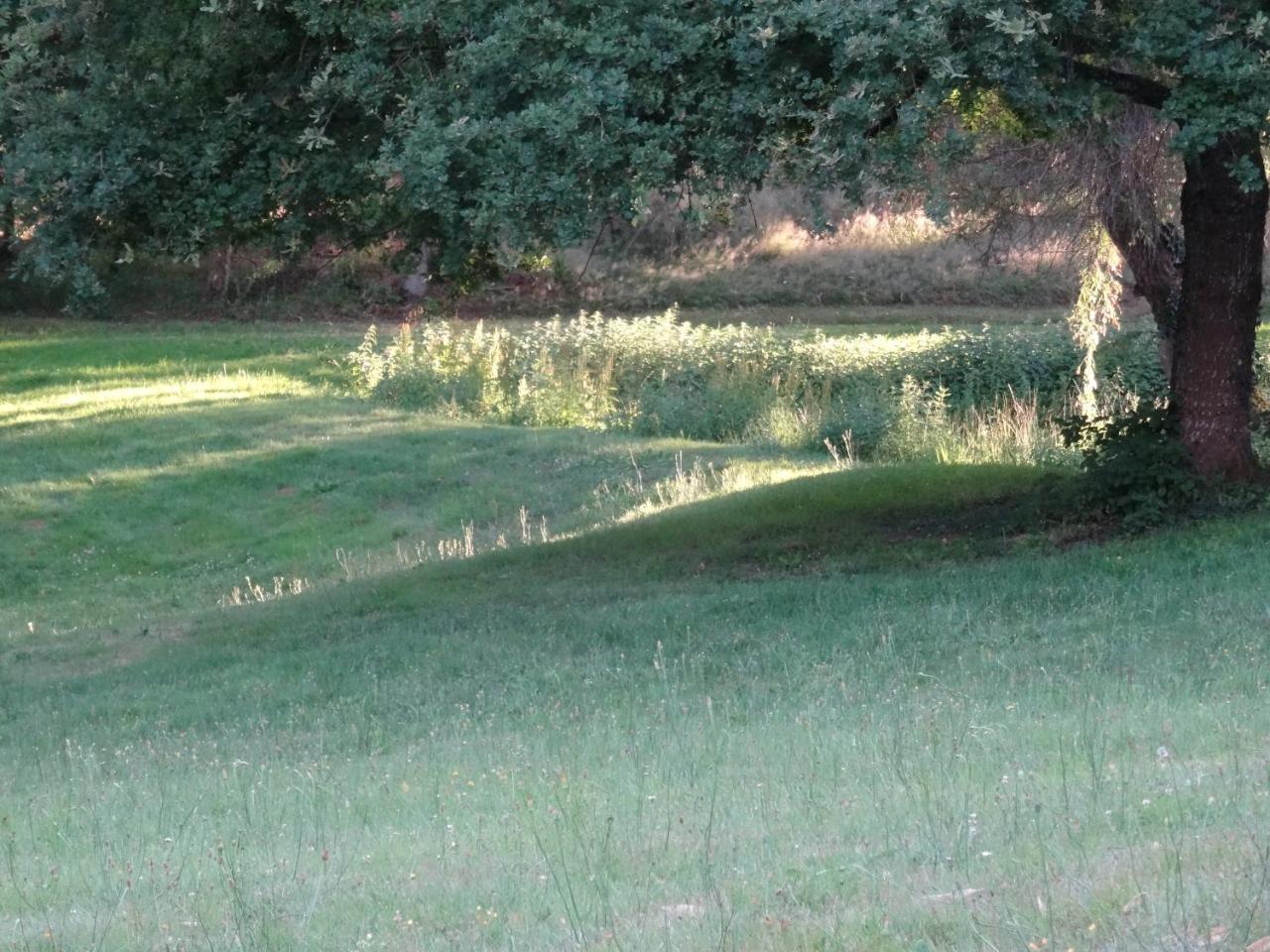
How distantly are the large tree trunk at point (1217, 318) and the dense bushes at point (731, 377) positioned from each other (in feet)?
29.7

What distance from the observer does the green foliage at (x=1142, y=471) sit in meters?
12.5

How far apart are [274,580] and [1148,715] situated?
1236 centimetres

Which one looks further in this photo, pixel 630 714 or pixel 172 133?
pixel 172 133

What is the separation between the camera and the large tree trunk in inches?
482

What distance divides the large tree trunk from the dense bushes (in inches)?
357

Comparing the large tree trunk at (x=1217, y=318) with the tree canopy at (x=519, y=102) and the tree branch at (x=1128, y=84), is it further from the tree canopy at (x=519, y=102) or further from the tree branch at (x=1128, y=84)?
the tree branch at (x=1128, y=84)

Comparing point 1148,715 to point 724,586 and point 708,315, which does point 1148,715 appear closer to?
point 724,586

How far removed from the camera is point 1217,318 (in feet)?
40.9

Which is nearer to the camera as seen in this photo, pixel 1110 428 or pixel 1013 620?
pixel 1013 620

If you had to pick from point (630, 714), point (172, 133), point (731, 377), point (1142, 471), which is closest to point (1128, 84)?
point (1142, 471)

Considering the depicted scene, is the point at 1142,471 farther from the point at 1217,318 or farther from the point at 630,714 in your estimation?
the point at 630,714

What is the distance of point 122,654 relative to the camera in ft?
41.5

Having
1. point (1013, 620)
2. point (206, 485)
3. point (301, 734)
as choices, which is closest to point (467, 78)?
point (301, 734)

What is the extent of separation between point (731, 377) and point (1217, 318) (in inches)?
502
